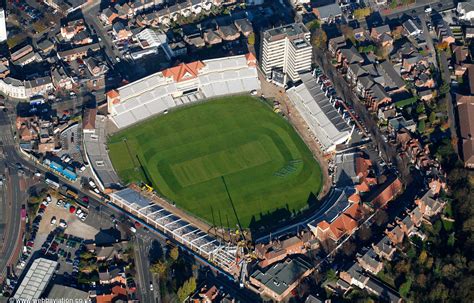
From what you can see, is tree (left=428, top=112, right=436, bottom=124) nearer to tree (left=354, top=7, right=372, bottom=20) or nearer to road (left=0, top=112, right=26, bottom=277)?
tree (left=354, top=7, right=372, bottom=20)

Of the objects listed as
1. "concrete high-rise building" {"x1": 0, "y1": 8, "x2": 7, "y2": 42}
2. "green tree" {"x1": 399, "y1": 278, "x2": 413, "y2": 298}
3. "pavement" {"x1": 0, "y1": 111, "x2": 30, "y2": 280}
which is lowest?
"green tree" {"x1": 399, "y1": 278, "x2": 413, "y2": 298}

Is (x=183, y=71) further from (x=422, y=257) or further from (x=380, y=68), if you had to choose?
(x=422, y=257)

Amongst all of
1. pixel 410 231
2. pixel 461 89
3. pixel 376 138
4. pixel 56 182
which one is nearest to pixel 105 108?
pixel 56 182

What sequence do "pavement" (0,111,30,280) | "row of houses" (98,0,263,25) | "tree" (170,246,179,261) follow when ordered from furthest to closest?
"row of houses" (98,0,263,25), "pavement" (0,111,30,280), "tree" (170,246,179,261)

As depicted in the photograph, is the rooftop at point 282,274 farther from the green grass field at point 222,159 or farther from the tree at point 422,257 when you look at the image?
the tree at point 422,257

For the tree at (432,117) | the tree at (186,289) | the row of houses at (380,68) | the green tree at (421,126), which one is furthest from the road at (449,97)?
the tree at (186,289)

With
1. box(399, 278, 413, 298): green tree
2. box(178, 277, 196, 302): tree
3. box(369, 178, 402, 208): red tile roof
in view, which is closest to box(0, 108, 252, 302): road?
box(178, 277, 196, 302): tree
